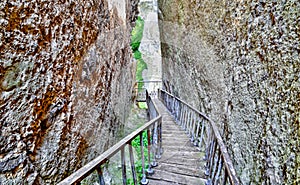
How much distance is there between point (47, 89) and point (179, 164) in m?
2.29

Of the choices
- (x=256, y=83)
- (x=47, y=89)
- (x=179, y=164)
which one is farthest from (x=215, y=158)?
(x=47, y=89)

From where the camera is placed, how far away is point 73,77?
256 cm

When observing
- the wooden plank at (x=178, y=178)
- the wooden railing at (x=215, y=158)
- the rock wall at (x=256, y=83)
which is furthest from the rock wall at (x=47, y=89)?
the rock wall at (x=256, y=83)

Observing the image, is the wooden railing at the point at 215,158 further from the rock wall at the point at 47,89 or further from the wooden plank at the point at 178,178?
the rock wall at the point at 47,89

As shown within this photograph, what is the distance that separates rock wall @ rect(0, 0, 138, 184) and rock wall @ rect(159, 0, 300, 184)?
2.22 meters

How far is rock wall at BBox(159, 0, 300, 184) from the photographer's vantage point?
5.52ft

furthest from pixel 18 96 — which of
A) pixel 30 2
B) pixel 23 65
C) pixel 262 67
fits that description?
pixel 262 67

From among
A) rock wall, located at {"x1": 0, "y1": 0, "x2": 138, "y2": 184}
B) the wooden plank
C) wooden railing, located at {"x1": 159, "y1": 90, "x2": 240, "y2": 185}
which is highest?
rock wall, located at {"x1": 0, "y1": 0, "x2": 138, "y2": 184}

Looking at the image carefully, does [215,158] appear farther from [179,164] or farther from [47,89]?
[47,89]

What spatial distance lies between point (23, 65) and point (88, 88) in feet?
4.11

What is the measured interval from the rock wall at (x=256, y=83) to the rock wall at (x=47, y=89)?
2.22 m

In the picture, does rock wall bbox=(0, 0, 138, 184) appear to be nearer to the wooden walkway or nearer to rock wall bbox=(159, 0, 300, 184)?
the wooden walkway

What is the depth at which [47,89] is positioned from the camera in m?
2.07

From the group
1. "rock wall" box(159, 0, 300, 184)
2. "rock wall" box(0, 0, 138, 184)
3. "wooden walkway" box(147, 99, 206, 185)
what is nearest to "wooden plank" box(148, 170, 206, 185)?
"wooden walkway" box(147, 99, 206, 185)
